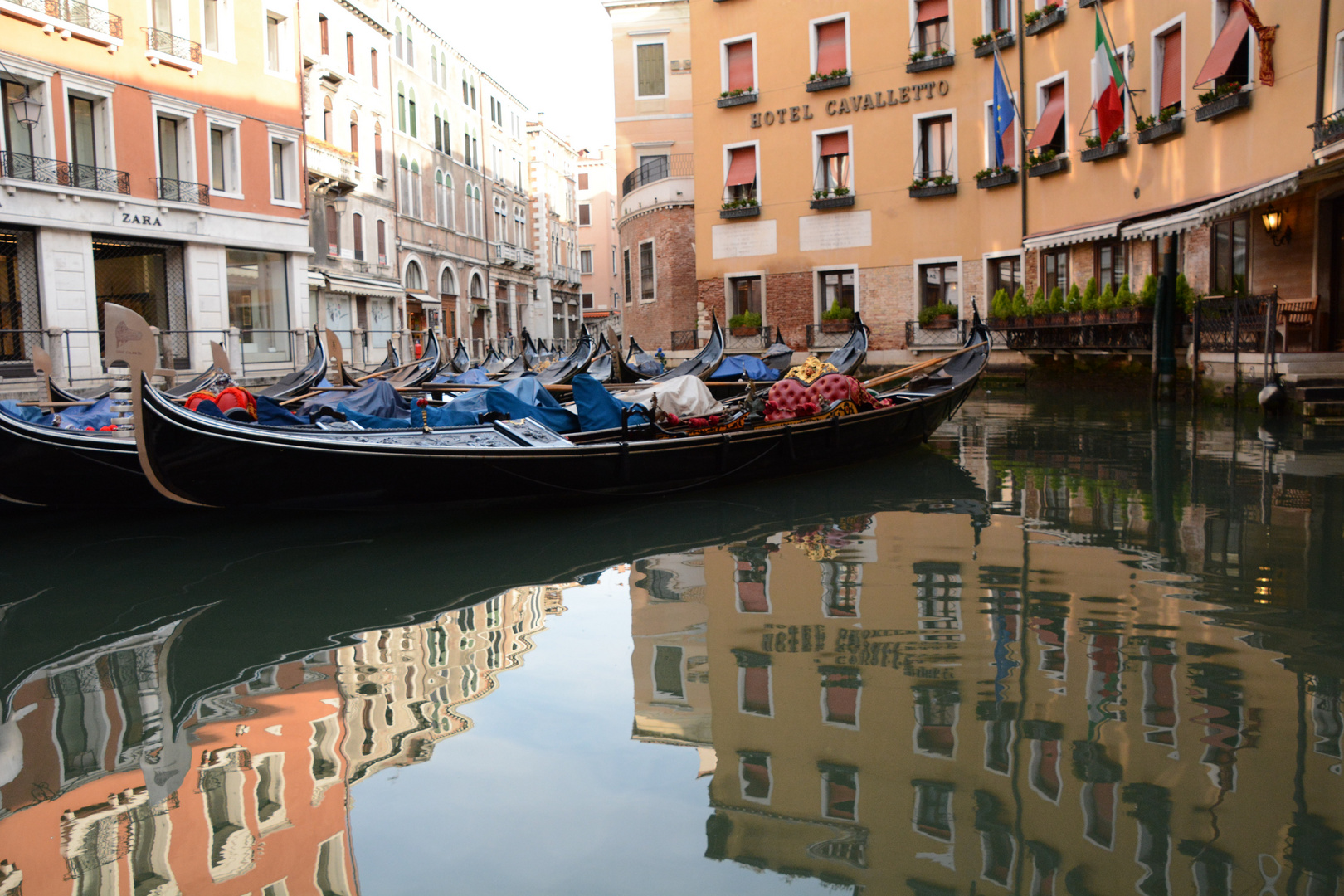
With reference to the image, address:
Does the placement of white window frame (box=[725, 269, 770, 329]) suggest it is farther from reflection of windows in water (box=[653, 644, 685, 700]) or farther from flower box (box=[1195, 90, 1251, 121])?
reflection of windows in water (box=[653, 644, 685, 700])

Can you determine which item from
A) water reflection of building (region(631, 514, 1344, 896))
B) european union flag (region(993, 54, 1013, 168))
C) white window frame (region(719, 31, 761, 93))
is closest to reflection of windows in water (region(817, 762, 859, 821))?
water reflection of building (region(631, 514, 1344, 896))

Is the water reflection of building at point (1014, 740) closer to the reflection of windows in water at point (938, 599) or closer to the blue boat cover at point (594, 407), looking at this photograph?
the reflection of windows in water at point (938, 599)

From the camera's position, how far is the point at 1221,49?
30.8ft

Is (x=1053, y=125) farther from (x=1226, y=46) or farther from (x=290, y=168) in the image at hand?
(x=290, y=168)

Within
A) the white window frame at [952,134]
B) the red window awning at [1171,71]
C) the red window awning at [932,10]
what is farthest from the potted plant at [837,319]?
the red window awning at [1171,71]

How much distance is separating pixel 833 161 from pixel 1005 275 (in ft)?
10.8

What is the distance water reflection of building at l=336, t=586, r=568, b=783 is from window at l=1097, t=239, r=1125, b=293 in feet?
33.0

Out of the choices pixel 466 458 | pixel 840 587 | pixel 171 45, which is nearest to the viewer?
pixel 840 587

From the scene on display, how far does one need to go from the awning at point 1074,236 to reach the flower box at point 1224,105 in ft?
5.41

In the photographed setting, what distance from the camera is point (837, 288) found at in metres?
16.8

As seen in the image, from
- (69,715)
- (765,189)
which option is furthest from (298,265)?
(69,715)

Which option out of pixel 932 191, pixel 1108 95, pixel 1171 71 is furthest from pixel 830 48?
pixel 1171 71

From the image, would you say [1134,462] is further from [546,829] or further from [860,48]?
[860,48]

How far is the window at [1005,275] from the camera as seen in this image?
14656 millimetres
